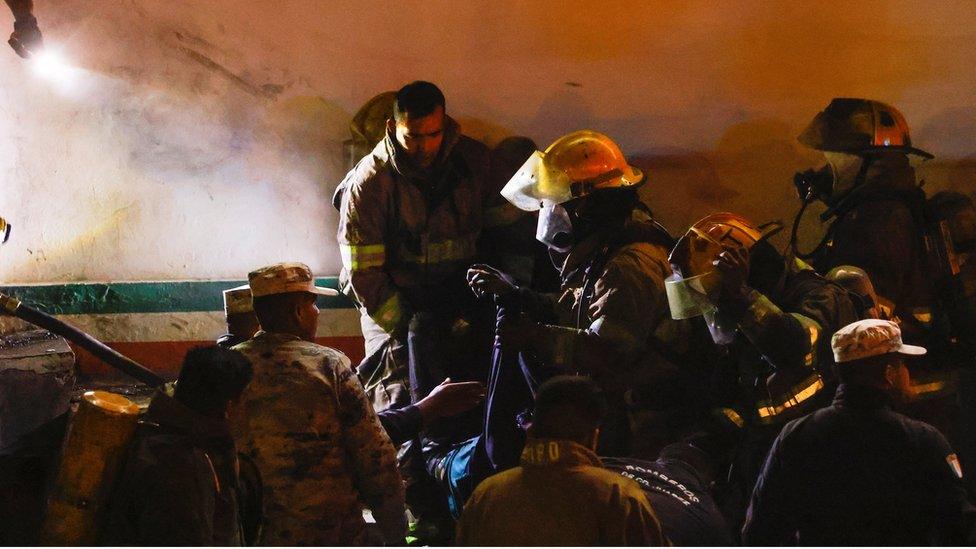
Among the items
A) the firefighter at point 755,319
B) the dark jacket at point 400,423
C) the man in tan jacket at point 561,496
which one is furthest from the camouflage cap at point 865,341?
the dark jacket at point 400,423

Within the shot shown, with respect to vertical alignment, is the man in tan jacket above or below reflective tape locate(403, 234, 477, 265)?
below

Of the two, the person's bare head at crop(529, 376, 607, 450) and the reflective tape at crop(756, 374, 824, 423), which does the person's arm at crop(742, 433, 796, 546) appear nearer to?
the person's bare head at crop(529, 376, 607, 450)

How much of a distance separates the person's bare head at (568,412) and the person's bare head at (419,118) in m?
2.89

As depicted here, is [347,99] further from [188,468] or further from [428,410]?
[188,468]

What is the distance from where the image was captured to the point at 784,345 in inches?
190

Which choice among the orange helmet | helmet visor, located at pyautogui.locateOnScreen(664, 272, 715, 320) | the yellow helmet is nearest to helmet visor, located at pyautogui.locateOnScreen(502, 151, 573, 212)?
the yellow helmet

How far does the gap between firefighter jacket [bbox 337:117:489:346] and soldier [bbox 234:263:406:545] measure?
1.95 m

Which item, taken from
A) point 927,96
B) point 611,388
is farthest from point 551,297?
point 927,96

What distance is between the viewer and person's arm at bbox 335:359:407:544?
4.37 meters

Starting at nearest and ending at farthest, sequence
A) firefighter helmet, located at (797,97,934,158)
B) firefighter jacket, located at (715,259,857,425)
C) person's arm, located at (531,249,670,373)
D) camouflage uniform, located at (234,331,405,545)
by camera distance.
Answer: camouflage uniform, located at (234,331,405,545) < firefighter jacket, located at (715,259,857,425) < person's arm, located at (531,249,670,373) < firefighter helmet, located at (797,97,934,158)

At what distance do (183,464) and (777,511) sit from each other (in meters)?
1.97

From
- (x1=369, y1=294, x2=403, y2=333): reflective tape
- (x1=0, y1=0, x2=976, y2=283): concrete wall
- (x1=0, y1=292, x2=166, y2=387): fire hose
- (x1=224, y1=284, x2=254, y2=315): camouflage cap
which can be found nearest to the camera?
(x1=224, y1=284, x2=254, y2=315): camouflage cap

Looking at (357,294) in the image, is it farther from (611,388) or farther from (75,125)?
(75,125)

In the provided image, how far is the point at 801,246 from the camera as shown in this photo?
7539mm
